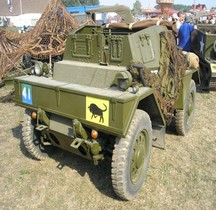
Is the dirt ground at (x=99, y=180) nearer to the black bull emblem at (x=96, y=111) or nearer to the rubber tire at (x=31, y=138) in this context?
the rubber tire at (x=31, y=138)

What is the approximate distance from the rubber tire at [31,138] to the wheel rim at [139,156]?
1.39 m

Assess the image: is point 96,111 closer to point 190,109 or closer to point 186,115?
point 186,115

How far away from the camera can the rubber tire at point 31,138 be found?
12.7ft

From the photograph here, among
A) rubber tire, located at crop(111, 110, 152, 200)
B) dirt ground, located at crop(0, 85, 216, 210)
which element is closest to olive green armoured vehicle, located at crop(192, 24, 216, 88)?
dirt ground, located at crop(0, 85, 216, 210)

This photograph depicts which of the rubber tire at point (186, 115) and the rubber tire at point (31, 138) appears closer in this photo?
the rubber tire at point (31, 138)

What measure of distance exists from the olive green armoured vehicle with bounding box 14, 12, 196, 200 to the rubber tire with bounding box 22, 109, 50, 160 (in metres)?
0.01

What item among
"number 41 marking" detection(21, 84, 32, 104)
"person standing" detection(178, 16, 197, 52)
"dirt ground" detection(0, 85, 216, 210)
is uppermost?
"person standing" detection(178, 16, 197, 52)

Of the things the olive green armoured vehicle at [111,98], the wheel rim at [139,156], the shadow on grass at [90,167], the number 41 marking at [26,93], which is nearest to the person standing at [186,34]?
the olive green armoured vehicle at [111,98]

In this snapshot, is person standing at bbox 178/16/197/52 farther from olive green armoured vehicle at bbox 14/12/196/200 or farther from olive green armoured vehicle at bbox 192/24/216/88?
olive green armoured vehicle at bbox 14/12/196/200

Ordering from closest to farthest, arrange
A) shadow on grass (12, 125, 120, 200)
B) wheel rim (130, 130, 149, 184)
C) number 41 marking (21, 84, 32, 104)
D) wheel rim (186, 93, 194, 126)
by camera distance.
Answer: wheel rim (130, 130, 149, 184) < number 41 marking (21, 84, 32, 104) < shadow on grass (12, 125, 120, 200) < wheel rim (186, 93, 194, 126)

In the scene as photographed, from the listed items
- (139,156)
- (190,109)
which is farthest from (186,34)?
(139,156)

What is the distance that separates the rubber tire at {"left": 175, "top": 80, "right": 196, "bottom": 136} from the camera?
4.76m

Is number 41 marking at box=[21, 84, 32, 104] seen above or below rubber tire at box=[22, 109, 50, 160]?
above

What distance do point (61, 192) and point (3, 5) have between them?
54.4m
